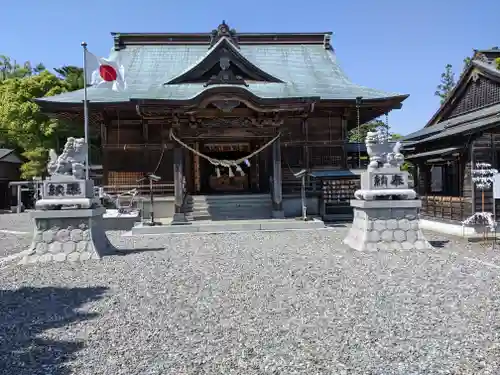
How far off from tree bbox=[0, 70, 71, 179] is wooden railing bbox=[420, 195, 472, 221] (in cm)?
2260

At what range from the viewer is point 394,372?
313cm

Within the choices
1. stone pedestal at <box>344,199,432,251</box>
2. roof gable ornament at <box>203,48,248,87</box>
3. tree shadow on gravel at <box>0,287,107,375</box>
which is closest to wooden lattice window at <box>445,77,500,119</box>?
stone pedestal at <box>344,199,432,251</box>

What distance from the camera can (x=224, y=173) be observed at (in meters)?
21.1

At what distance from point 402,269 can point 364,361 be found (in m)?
3.86

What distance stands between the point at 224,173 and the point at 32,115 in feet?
49.9

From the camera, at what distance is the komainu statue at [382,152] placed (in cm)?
895

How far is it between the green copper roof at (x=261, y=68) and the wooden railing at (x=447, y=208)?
4.98m

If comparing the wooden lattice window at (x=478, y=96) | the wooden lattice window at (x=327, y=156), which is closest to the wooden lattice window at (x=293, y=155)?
the wooden lattice window at (x=327, y=156)

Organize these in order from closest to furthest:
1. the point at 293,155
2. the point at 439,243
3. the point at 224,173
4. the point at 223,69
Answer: the point at 439,243
the point at 223,69
the point at 293,155
the point at 224,173

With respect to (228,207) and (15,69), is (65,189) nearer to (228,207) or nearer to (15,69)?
(228,207)

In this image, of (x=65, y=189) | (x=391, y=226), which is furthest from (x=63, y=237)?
(x=391, y=226)

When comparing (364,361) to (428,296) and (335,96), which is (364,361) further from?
(335,96)

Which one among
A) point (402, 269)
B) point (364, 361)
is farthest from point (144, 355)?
point (402, 269)

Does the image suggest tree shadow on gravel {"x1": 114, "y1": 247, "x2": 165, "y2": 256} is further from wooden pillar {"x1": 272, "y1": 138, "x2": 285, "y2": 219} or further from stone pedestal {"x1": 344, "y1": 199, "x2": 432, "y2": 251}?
wooden pillar {"x1": 272, "y1": 138, "x2": 285, "y2": 219}
